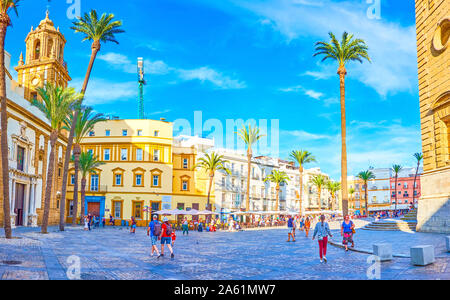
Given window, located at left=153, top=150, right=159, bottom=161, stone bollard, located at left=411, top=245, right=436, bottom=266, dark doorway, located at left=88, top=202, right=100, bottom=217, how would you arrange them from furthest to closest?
window, located at left=153, top=150, right=159, bottom=161 < dark doorway, located at left=88, top=202, right=100, bottom=217 < stone bollard, located at left=411, top=245, right=436, bottom=266

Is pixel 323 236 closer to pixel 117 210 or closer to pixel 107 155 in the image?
pixel 117 210

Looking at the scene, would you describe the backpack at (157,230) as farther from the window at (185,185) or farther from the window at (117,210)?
the window at (185,185)

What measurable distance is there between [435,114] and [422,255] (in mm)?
16109

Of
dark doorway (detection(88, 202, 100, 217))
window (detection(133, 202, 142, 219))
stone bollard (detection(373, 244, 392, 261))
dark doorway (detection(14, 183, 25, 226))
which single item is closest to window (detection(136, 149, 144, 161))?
window (detection(133, 202, 142, 219))

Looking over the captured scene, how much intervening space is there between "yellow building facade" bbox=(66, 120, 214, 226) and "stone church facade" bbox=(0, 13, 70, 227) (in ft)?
27.3

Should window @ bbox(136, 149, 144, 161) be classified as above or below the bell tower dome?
below

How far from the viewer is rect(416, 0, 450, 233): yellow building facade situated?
2381cm

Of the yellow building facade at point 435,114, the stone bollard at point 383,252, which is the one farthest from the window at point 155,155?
the stone bollard at point 383,252

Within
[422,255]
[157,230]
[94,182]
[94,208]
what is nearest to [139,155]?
[94,182]

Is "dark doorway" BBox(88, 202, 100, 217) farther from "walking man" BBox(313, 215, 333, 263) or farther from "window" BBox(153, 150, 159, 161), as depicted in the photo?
"walking man" BBox(313, 215, 333, 263)

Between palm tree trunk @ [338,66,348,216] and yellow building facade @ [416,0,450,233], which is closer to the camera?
yellow building facade @ [416,0,450,233]

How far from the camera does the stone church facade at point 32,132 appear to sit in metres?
34.0

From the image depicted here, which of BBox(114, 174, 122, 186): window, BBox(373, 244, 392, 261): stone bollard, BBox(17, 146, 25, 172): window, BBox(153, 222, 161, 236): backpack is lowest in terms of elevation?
BBox(373, 244, 392, 261): stone bollard
